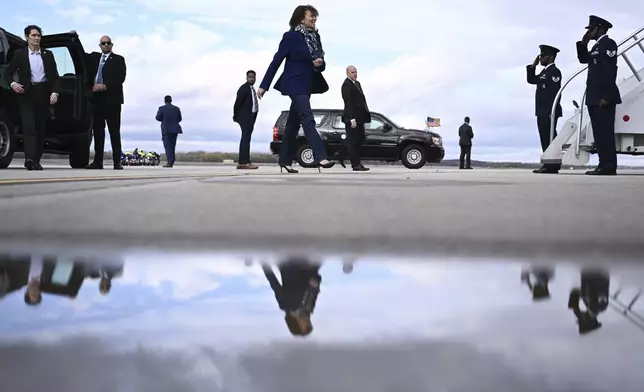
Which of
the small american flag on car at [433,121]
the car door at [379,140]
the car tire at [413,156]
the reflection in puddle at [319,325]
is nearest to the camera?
the reflection in puddle at [319,325]

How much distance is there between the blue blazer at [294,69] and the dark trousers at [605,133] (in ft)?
13.6

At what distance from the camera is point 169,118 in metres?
20.3

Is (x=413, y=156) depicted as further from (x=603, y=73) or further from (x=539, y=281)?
(x=539, y=281)

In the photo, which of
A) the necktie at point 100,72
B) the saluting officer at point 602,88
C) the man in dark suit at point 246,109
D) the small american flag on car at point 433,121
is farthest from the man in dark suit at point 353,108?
the small american flag on car at point 433,121

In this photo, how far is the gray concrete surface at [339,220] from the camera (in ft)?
12.0

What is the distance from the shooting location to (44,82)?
11852 mm

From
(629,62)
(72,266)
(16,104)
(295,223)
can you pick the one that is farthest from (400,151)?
(72,266)

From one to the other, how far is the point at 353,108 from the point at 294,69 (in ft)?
11.6

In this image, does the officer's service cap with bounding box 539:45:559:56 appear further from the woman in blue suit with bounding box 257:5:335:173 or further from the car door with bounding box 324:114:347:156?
the car door with bounding box 324:114:347:156

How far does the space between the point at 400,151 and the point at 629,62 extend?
10754 millimetres

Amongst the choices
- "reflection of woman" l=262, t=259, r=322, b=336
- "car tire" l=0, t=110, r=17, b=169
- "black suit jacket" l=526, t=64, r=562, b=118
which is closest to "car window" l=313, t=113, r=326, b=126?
"black suit jacket" l=526, t=64, r=562, b=118

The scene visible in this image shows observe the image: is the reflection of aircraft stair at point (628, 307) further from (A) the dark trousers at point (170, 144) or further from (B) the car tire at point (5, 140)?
(A) the dark trousers at point (170, 144)

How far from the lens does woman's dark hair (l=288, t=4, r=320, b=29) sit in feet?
33.1

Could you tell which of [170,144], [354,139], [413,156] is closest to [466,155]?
[413,156]
